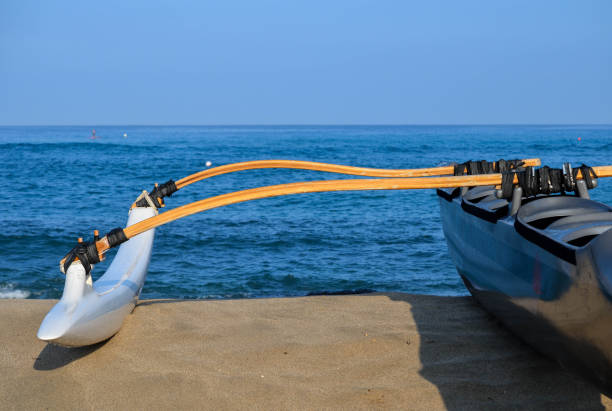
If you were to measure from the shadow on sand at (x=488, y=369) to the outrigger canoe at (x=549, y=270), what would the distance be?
0.16 metres

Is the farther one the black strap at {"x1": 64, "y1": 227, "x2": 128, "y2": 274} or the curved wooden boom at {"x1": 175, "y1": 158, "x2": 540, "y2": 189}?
the curved wooden boom at {"x1": 175, "y1": 158, "x2": 540, "y2": 189}

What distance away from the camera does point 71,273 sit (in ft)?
9.84

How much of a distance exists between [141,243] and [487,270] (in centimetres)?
260

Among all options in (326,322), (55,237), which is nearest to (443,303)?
(326,322)

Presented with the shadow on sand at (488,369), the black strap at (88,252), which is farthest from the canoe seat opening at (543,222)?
the black strap at (88,252)

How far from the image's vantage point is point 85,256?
3074mm

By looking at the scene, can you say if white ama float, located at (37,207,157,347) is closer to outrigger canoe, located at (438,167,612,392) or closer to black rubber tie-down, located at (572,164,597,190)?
outrigger canoe, located at (438,167,612,392)

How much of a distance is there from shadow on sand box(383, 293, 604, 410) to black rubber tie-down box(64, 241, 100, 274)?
6.30 feet

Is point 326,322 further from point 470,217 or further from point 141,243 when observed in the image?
point 141,243

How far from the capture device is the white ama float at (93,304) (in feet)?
8.94

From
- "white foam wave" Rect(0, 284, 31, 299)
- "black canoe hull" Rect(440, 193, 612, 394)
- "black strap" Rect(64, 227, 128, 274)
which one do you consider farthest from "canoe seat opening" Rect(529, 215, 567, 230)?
"white foam wave" Rect(0, 284, 31, 299)

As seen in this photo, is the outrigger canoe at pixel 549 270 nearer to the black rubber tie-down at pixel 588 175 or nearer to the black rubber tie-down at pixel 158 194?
the black rubber tie-down at pixel 588 175

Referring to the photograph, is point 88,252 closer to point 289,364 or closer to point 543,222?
point 289,364

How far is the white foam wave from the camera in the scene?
17.5 ft
